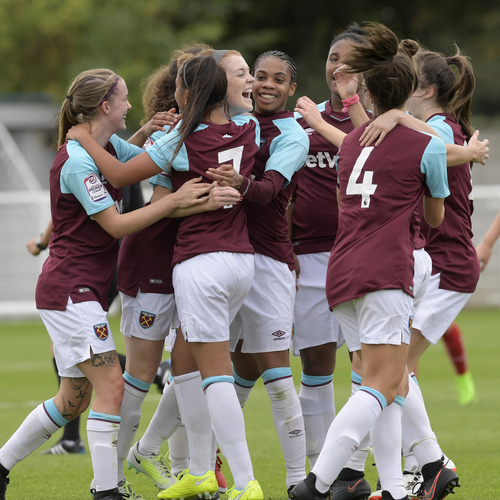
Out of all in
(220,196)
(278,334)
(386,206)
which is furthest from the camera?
(278,334)

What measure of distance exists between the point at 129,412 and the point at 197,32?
832 inches

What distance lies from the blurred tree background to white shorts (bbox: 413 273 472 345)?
18464 millimetres

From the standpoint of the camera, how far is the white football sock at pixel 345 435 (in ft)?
11.4

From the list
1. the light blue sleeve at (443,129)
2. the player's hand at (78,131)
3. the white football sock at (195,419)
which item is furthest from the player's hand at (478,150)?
the player's hand at (78,131)

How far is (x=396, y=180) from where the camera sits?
11.8ft

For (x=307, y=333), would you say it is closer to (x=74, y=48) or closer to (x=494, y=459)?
(x=494, y=459)

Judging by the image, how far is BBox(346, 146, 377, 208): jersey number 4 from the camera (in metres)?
3.62

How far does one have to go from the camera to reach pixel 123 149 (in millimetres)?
4227

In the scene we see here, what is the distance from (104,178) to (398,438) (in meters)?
1.84

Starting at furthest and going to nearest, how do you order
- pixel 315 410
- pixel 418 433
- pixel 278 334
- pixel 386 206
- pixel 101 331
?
pixel 315 410
pixel 278 334
pixel 418 433
pixel 101 331
pixel 386 206

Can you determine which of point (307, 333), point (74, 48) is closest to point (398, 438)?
point (307, 333)

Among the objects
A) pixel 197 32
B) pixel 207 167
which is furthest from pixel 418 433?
pixel 197 32

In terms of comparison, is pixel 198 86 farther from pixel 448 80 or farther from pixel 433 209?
pixel 448 80

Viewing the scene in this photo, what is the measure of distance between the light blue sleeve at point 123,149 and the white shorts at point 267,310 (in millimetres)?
836
